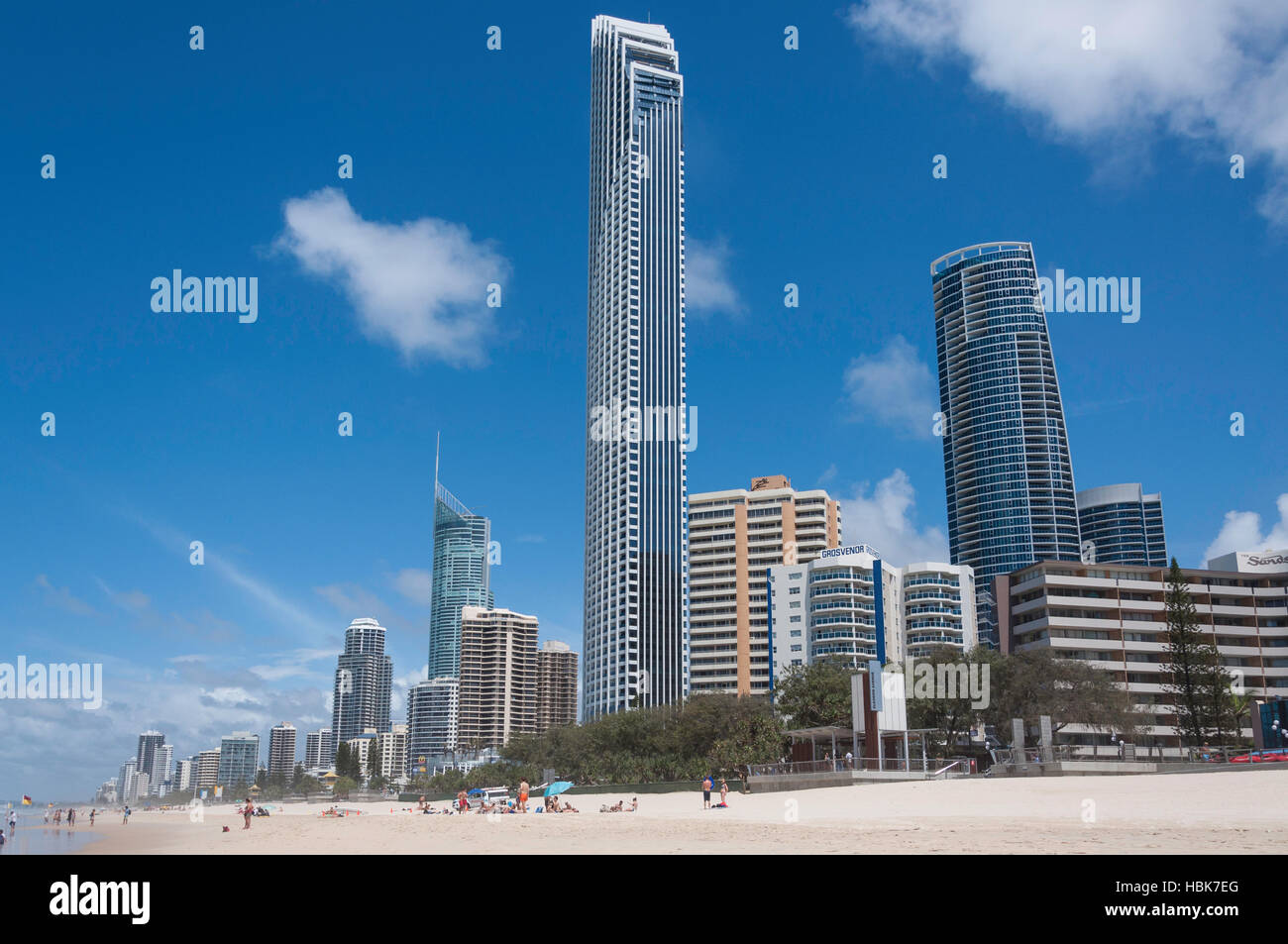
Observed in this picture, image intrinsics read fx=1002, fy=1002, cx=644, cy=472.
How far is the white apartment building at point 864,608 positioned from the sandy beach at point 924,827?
8631 cm

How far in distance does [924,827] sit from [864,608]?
110 metres

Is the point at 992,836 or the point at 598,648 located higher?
the point at 598,648

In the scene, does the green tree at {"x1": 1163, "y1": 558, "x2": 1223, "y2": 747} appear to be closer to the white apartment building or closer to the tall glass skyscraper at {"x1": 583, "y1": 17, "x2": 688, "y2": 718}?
the white apartment building

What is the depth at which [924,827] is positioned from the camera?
25734mm

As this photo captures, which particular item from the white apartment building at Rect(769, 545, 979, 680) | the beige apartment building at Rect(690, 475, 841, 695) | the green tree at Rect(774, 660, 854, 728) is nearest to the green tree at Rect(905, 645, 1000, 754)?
the green tree at Rect(774, 660, 854, 728)

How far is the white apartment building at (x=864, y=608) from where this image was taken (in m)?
131

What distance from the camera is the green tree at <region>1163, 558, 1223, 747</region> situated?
264 ft

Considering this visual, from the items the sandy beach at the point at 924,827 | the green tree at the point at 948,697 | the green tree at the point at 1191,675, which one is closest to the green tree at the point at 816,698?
the green tree at the point at 948,697

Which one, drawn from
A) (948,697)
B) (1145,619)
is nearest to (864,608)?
(1145,619)

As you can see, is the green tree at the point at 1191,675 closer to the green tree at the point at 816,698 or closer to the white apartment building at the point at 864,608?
the green tree at the point at 816,698
